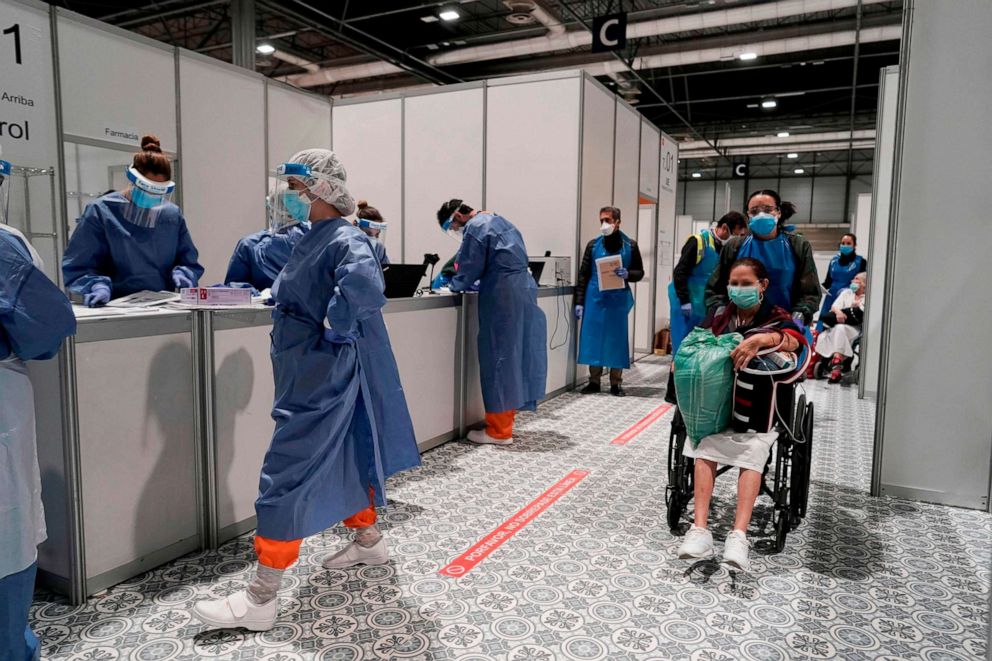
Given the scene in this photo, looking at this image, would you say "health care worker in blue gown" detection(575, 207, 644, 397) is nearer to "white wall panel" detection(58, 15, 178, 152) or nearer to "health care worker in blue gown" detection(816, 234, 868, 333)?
"health care worker in blue gown" detection(816, 234, 868, 333)

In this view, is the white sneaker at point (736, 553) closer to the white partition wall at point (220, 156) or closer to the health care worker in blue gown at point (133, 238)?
the health care worker in blue gown at point (133, 238)

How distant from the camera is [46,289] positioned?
5.09 feet

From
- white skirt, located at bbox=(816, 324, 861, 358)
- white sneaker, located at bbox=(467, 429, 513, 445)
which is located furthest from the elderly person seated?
white sneaker, located at bbox=(467, 429, 513, 445)

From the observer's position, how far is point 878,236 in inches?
220

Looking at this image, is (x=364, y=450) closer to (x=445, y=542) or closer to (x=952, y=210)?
(x=445, y=542)

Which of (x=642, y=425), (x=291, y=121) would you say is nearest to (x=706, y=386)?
(x=642, y=425)

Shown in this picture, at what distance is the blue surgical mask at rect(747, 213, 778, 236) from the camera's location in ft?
9.77

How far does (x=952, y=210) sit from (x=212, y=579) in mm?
3631

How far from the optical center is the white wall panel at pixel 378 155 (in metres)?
6.88

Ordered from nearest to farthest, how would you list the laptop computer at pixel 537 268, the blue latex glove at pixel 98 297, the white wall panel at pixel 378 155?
the blue latex glove at pixel 98 297, the laptop computer at pixel 537 268, the white wall panel at pixel 378 155

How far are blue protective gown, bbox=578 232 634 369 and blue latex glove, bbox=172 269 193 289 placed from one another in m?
3.54

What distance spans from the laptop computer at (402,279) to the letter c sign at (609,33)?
4532 millimetres

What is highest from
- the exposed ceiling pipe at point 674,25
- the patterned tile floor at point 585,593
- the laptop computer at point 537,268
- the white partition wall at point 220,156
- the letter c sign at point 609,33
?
the exposed ceiling pipe at point 674,25

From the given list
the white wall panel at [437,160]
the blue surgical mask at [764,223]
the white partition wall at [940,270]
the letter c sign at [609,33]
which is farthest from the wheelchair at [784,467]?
the letter c sign at [609,33]
